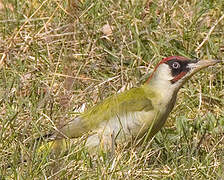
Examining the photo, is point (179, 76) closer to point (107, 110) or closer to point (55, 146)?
point (107, 110)

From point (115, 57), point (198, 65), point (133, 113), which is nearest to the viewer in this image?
point (133, 113)

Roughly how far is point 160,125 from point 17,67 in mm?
1321

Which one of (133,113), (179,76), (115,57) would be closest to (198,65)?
(179,76)

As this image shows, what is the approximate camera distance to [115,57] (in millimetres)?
5086

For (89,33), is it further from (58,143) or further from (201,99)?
(58,143)

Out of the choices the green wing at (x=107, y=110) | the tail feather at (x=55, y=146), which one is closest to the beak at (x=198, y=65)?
the green wing at (x=107, y=110)

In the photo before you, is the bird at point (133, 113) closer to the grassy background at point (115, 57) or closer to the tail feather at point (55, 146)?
the tail feather at point (55, 146)

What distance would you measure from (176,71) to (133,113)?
1.39 feet

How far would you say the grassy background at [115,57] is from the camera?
4.25m

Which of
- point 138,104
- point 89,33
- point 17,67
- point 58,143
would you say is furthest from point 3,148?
point 89,33

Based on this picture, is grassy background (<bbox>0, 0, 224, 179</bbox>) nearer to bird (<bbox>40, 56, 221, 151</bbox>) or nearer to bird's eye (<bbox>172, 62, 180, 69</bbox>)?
bird (<bbox>40, 56, 221, 151</bbox>)

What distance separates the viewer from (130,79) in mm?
4914

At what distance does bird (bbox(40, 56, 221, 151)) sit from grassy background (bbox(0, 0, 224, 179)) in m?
0.12

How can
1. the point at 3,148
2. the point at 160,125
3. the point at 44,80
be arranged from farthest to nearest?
1. the point at 44,80
2. the point at 160,125
3. the point at 3,148
